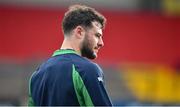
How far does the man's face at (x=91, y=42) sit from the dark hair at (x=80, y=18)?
1.3 inches

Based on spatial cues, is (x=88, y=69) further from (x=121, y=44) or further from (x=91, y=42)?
(x=121, y=44)

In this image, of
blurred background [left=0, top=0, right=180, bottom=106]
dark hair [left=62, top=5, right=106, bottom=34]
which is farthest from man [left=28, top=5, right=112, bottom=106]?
blurred background [left=0, top=0, right=180, bottom=106]

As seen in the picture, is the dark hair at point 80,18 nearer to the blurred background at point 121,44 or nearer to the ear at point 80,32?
the ear at point 80,32

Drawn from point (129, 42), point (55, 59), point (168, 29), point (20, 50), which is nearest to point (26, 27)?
point (20, 50)

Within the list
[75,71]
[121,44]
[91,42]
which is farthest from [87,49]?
[121,44]

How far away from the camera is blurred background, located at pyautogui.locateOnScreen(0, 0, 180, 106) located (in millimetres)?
8258

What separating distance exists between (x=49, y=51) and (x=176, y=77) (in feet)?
6.39

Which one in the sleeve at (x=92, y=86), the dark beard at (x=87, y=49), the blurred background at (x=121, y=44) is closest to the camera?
the sleeve at (x=92, y=86)

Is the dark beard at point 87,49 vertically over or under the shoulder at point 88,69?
over

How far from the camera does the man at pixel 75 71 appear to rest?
277 cm

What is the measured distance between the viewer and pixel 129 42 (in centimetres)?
965

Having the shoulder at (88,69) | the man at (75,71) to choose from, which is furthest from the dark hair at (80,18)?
the shoulder at (88,69)

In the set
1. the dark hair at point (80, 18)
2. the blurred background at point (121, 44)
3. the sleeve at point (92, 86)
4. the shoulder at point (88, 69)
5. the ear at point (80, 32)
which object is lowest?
the blurred background at point (121, 44)

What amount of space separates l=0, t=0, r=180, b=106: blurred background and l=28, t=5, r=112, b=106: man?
492 cm
